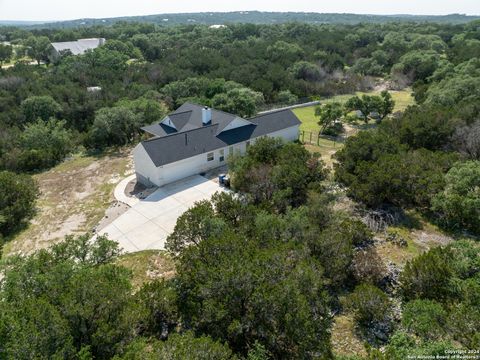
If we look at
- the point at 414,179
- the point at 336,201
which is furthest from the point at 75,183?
the point at 414,179

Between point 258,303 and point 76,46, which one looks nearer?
point 258,303

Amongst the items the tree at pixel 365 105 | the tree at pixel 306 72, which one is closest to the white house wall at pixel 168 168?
the tree at pixel 365 105

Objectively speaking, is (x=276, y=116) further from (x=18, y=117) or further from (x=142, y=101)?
(x=18, y=117)

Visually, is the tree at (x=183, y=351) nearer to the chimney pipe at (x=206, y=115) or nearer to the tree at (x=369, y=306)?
the tree at (x=369, y=306)

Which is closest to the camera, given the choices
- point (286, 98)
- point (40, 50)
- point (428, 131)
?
point (428, 131)

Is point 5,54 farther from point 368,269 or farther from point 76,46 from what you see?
point 368,269

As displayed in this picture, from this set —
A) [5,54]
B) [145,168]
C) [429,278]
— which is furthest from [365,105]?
[5,54]
